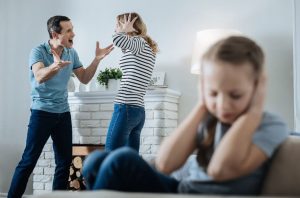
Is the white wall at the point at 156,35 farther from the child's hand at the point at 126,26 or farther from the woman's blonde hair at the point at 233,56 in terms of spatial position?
the woman's blonde hair at the point at 233,56

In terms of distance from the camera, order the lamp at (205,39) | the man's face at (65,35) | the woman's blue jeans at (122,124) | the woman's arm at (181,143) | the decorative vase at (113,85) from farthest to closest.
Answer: the decorative vase at (113,85) → the man's face at (65,35) → the lamp at (205,39) → the woman's blue jeans at (122,124) → the woman's arm at (181,143)

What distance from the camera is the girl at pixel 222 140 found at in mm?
1169

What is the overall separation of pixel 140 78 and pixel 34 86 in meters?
0.83

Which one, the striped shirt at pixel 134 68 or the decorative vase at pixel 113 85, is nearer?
the striped shirt at pixel 134 68

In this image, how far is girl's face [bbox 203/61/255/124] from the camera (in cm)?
117

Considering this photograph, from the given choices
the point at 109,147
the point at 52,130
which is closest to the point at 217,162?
the point at 109,147

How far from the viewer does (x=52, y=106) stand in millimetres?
3479

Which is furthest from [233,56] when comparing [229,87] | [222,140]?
[222,140]

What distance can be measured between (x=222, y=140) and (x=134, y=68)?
2.11m

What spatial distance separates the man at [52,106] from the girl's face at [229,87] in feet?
7.30

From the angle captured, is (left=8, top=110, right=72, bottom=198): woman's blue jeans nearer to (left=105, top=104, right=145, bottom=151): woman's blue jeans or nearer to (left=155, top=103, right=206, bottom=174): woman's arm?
(left=105, top=104, right=145, bottom=151): woman's blue jeans

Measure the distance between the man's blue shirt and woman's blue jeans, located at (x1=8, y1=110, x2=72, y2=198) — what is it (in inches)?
2.1

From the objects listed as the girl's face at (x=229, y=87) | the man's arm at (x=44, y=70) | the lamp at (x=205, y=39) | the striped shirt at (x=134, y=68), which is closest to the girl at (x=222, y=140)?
the girl's face at (x=229, y=87)

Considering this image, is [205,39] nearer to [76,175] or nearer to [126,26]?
[126,26]
